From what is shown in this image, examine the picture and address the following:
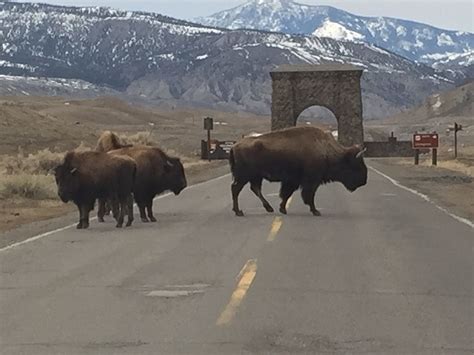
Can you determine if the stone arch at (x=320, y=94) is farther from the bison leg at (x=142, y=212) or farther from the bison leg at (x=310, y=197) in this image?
the bison leg at (x=142, y=212)

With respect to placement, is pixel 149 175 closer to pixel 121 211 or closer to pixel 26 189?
pixel 121 211

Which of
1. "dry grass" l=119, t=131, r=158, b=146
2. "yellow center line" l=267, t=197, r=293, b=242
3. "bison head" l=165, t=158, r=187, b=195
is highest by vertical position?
"bison head" l=165, t=158, r=187, b=195

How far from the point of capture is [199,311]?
32.3 feet

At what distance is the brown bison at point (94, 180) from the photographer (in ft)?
58.0

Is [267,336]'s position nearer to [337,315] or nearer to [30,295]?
[337,315]

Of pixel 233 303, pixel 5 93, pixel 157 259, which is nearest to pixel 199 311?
pixel 233 303

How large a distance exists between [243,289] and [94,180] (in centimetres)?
727

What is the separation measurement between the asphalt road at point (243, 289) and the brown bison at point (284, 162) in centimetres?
193

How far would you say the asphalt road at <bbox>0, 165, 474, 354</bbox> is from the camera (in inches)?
341

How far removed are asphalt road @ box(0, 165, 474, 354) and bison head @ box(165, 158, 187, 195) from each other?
1734 millimetres

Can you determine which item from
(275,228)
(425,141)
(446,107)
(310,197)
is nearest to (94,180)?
(275,228)

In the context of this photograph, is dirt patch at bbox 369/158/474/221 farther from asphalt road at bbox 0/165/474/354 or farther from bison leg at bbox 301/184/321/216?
asphalt road at bbox 0/165/474/354

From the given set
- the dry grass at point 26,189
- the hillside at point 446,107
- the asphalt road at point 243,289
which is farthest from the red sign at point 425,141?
the hillside at point 446,107

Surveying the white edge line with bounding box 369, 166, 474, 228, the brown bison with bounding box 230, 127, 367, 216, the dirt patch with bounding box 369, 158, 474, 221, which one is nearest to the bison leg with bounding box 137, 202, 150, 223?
the brown bison with bounding box 230, 127, 367, 216
